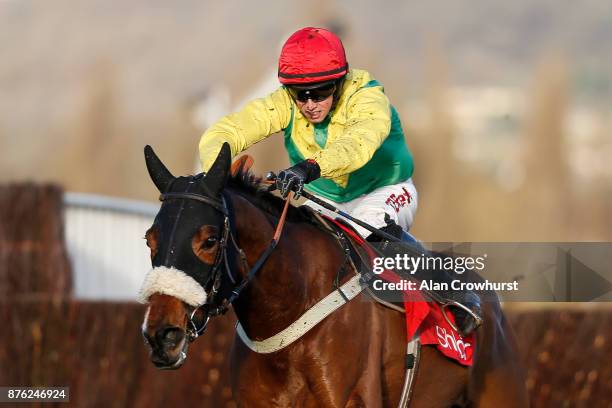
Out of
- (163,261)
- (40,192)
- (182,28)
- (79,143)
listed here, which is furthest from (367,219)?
(182,28)

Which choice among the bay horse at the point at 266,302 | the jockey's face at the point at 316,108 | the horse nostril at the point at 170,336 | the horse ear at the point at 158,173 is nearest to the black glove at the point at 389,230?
the bay horse at the point at 266,302

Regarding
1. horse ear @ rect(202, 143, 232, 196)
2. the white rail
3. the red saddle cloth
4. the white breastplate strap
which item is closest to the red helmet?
the red saddle cloth

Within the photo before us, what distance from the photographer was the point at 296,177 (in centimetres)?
494

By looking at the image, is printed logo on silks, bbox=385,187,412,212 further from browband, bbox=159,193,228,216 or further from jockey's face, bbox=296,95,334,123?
browband, bbox=159,193,228,216

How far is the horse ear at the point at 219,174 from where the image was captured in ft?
15.5

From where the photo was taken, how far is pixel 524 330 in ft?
33.8

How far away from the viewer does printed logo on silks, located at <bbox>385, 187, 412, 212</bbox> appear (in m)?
6.01

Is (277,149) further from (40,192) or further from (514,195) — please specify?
(40,192)

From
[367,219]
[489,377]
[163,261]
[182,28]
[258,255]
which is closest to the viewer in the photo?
[163,261]

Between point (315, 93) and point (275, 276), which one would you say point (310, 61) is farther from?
point (275, 276)

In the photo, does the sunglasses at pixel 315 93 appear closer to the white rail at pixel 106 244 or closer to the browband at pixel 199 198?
the browband at pixel 199 198

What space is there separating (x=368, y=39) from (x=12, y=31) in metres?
23.8

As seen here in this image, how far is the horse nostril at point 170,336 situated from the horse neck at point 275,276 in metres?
0.58

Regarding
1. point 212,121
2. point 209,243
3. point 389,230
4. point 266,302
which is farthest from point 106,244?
point 209,243
